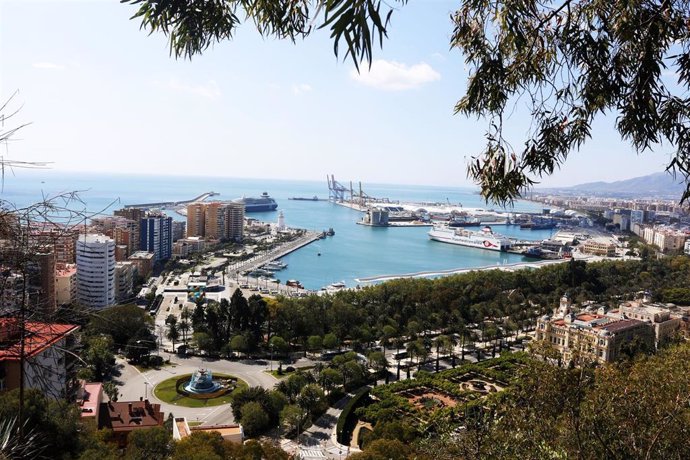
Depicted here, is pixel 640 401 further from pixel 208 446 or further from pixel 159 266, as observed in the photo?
pixel 159 266

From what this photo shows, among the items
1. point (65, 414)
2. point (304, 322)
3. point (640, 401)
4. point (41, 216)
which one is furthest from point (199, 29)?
point (304, 322)

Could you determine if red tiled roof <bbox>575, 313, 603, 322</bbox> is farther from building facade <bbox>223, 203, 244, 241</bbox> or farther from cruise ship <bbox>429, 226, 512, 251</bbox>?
building facade <bbox>223, 203, 244, 241</bbox>

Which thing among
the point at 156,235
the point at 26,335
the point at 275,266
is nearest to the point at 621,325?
the point at 26,335

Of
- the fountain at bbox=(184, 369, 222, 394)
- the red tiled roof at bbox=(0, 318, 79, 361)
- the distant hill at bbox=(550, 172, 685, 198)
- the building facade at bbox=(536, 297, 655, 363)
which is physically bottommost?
the fountain at bbox=(184, 369, 222, 394)

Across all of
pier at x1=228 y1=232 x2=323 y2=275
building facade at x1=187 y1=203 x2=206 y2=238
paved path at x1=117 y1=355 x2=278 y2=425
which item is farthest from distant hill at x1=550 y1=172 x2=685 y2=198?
paved path at x1=117 y1=355 x2=278 y2=425

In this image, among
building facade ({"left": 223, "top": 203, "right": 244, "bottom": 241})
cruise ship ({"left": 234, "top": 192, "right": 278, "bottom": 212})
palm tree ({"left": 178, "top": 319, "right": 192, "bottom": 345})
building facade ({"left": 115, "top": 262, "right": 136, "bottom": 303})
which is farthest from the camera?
cruise ship ({"left": 234, "top": 192, "right": 278, "bottom": 212})

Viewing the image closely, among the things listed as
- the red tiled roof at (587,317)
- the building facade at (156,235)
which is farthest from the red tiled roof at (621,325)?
the building facade at (156,235)

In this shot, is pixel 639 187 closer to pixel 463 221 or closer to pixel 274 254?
pixel 463 221

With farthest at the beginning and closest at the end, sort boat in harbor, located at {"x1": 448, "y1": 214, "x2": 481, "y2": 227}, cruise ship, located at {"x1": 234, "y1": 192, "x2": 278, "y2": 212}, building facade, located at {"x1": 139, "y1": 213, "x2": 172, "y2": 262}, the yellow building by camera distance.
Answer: cruise ship, located at {"x1": 234, "y1": 192, "x2": 278, "y2": 212} < boat in harbor, located at {"x1": 448, "y1": 214, "x2": 481, "y2": 227} < the yellow building < building facade, located at {"x1": 139, "y1": 213, "x2": 172, "y2": 262}
